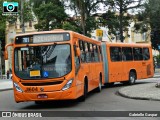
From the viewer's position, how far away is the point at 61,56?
1587cm

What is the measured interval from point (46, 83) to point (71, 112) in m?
1.74

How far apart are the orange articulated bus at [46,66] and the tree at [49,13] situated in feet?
95.7

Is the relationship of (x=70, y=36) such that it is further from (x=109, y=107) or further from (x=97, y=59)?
(x=97, y=59)

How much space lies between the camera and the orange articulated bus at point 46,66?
15.5 m

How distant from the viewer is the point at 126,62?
27.3 metres

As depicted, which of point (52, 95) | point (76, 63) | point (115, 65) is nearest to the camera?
point (52, 95)

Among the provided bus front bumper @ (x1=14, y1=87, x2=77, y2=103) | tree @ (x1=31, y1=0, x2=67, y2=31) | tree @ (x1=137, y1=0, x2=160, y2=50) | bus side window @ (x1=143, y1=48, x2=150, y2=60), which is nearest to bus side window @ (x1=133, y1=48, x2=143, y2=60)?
bus side window @ (x1=143, y1=48, x2=150, y2=60)

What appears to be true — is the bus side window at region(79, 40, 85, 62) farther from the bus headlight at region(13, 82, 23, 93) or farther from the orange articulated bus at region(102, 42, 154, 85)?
the orange articulated bus at region(102, 42, 154, 85)

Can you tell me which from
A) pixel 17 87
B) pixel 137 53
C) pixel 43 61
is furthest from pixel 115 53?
pixel 17 87

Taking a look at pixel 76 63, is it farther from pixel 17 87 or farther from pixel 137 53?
pixel 137 53

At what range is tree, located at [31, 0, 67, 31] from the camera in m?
45.7

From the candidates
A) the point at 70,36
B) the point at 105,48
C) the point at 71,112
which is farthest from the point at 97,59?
the point at 71,112

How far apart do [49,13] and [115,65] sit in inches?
813

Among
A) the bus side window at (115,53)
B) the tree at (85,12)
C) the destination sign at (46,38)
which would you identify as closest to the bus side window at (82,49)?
the destination sign at (46,38)
